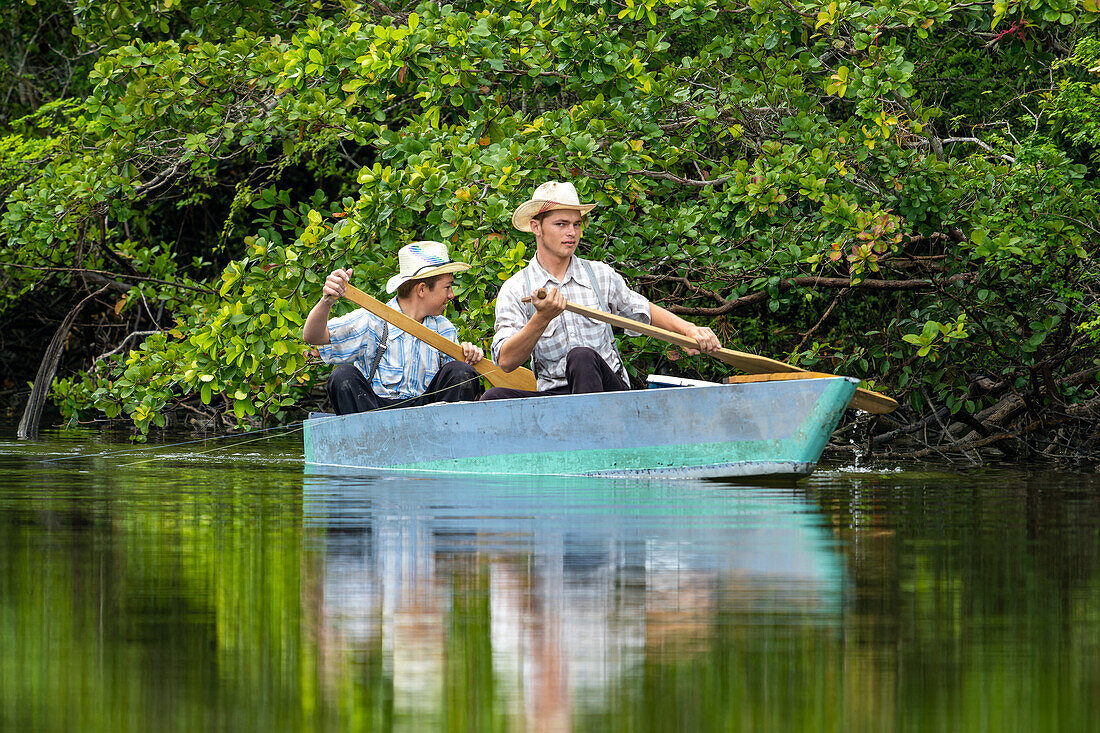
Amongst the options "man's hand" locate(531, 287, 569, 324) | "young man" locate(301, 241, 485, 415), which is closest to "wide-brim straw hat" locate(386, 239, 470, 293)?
"young man" locate(301, 241, 485, 415)

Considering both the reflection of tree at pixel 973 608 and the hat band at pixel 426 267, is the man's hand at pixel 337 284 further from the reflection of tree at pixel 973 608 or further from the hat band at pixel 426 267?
the reflection of tree at pixel 973 608

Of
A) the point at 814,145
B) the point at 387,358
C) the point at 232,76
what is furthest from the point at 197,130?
the point at 814,145

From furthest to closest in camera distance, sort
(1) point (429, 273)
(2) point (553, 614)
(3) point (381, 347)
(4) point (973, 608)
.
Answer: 1. (3) point (381, 347)
2. (1) point (429, 273)
3. (4) point (973, 608)
4. (2) point (553, 614)

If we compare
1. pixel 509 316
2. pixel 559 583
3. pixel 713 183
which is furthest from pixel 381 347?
pixel 559 583

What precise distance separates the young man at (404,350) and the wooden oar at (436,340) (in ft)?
0.25

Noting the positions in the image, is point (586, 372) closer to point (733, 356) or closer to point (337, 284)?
point (733, 356)

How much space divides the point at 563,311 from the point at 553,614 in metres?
4.22

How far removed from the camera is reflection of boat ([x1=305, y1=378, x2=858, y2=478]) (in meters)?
7.48

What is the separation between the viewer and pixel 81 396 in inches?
502

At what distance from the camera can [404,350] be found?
905 cm

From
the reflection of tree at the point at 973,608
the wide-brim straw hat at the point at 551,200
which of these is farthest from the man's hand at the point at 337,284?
the reflection of tree at the point at 973,608

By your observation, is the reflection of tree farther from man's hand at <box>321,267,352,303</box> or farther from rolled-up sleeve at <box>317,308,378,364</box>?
rolled-up sleeve at <box>317,308,378,364</box>

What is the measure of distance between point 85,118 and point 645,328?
723 cm

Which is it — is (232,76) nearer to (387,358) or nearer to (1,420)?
(387,358)
